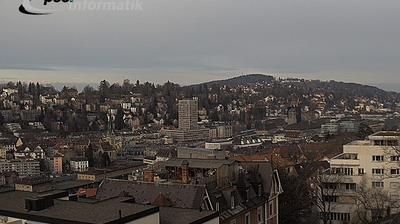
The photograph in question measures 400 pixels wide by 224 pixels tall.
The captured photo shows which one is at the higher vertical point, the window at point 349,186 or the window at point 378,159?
the window at point 378,159

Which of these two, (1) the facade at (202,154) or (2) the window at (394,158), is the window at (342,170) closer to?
(2) the window at (394,158)

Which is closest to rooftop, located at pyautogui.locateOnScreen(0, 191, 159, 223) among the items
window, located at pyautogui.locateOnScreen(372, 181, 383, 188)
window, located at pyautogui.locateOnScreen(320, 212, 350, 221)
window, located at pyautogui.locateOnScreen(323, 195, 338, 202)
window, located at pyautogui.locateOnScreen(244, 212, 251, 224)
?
window, located at pyautogui.locateOnScreen(244, 212, 251, 224)

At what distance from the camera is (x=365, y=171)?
100ft

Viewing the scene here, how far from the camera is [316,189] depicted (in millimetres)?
30844

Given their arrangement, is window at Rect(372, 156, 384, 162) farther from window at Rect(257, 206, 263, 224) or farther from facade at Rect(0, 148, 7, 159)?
facade at Rect(0, 148, 7, 159)

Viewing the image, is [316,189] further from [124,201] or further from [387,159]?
[124,201]

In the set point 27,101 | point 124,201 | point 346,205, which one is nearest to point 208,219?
point 124,201

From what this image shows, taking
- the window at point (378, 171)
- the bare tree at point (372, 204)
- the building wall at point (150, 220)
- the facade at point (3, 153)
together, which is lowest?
the facade at point (3, 153)

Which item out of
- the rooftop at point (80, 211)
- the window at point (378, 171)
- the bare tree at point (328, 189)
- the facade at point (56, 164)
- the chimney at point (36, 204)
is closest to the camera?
the rooftop at point (80, 211)

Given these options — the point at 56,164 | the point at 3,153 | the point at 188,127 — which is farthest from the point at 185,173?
the point at 188,127

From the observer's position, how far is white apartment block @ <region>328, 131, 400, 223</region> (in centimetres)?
2978

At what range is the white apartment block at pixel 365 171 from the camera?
29781mm

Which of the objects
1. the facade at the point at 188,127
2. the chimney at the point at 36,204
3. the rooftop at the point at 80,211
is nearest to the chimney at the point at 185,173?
the rooftop at the point at 80,211

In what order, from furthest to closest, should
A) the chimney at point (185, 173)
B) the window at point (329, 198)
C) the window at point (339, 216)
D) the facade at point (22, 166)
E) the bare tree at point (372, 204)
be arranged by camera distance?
the facade at point (22, 166), the window at point (339, 216), the window at point (329, 198), the bare tree at point (372, 204), the chimney at point (185, 173)
